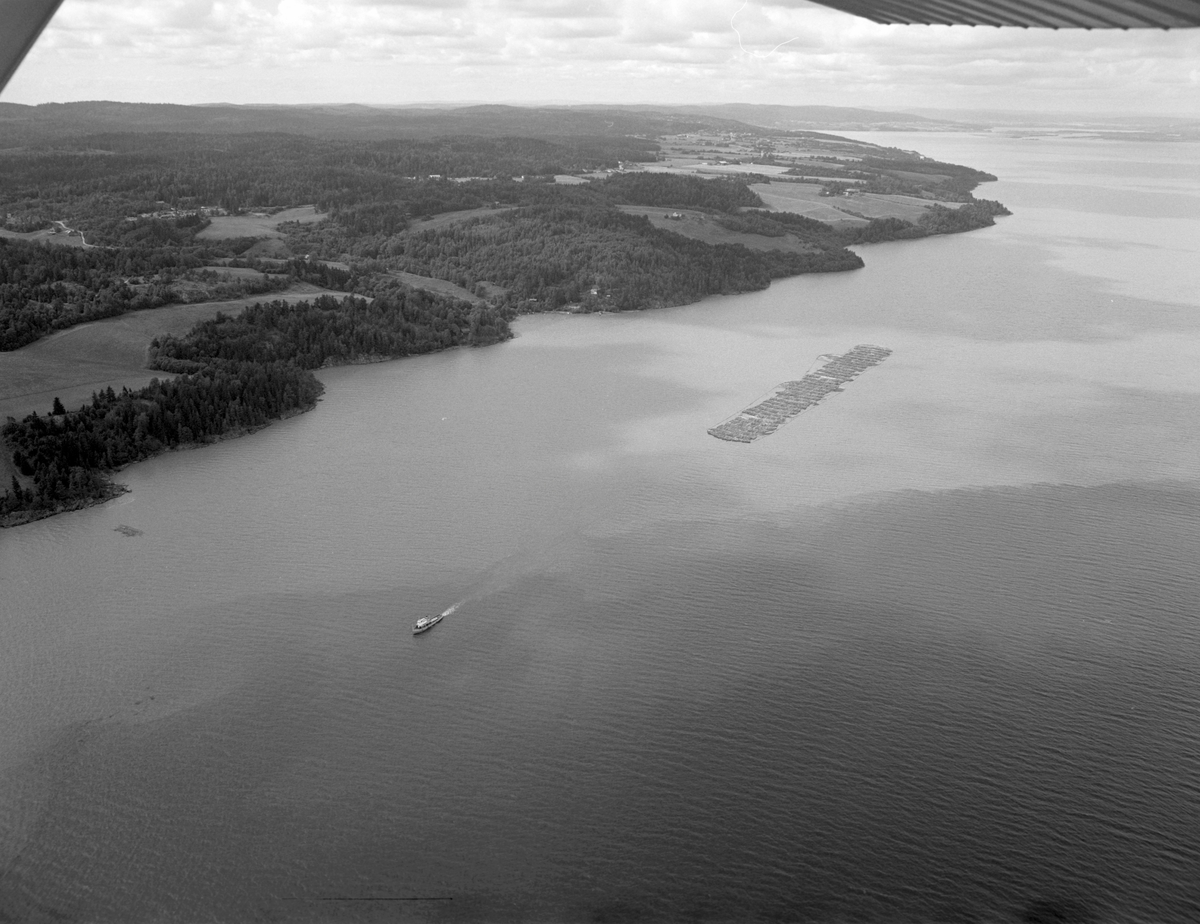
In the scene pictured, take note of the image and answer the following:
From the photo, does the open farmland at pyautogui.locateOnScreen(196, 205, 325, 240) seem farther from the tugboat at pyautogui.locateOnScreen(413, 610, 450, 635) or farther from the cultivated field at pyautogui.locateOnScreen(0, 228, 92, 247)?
the tugboat at pyautogui.locateOnScreen(413, 610, 450, 635)

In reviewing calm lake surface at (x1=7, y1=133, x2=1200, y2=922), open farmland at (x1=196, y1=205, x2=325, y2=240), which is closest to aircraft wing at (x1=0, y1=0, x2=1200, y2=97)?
calm lake surface at (x1=7, y1=133, x2=1200, y2=922)

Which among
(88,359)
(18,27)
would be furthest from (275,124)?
(18,27)

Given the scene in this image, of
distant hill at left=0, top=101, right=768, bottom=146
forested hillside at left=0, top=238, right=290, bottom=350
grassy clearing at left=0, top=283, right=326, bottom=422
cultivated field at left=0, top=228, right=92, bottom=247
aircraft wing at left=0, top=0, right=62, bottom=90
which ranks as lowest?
grassy clearing at left=0, top=283, right=326, bottom=422

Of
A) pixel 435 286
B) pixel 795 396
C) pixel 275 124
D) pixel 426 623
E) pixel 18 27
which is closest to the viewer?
pixel 18 27

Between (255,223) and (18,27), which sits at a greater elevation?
(18,27)

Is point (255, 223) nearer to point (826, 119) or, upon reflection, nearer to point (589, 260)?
point (589, 260)

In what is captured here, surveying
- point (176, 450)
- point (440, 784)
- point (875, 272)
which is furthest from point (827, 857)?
point (875, 272)

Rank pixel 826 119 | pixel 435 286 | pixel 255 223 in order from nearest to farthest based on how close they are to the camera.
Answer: pixel 435 286, pixel 255 223, pixel 826 119

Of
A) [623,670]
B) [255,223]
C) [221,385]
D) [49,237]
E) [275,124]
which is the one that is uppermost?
[275,124]
